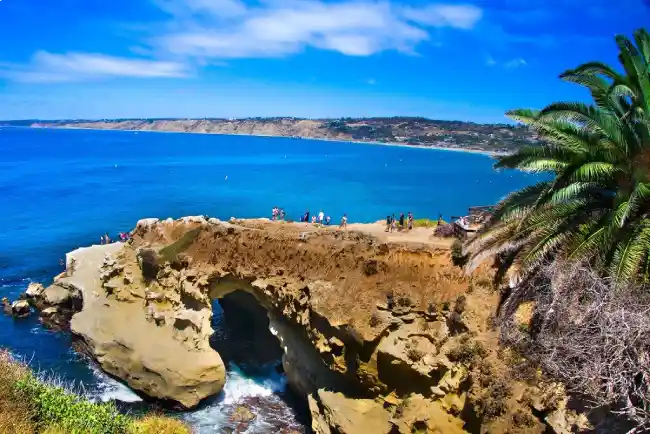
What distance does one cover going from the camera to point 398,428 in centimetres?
1886

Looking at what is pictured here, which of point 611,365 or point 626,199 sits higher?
point 626,199

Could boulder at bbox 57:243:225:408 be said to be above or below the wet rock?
above

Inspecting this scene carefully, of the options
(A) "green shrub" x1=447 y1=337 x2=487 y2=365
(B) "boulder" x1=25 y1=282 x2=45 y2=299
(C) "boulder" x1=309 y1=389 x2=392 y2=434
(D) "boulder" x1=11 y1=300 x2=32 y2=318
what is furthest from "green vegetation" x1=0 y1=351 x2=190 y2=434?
(B) "boulder" x1=25 y1=282 x2=45 y2=299

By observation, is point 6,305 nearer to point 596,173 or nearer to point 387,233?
point 387,233

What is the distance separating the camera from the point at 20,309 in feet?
118

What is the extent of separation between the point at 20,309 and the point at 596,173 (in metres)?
37.4

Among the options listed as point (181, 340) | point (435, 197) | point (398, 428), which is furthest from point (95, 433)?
point (435, 197)

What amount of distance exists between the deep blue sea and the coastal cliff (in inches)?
103

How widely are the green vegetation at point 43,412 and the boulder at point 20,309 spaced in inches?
913

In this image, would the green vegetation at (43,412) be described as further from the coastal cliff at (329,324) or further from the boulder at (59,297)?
the boulder at (59,297)

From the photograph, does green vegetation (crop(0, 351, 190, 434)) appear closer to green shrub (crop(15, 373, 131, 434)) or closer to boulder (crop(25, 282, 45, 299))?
Answer: green shrub (crop(15, 373, 131, 434))

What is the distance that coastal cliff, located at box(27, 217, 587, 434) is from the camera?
17.5 metres

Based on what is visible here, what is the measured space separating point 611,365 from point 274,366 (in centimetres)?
2152

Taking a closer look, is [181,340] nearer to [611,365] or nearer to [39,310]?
[39,310]
